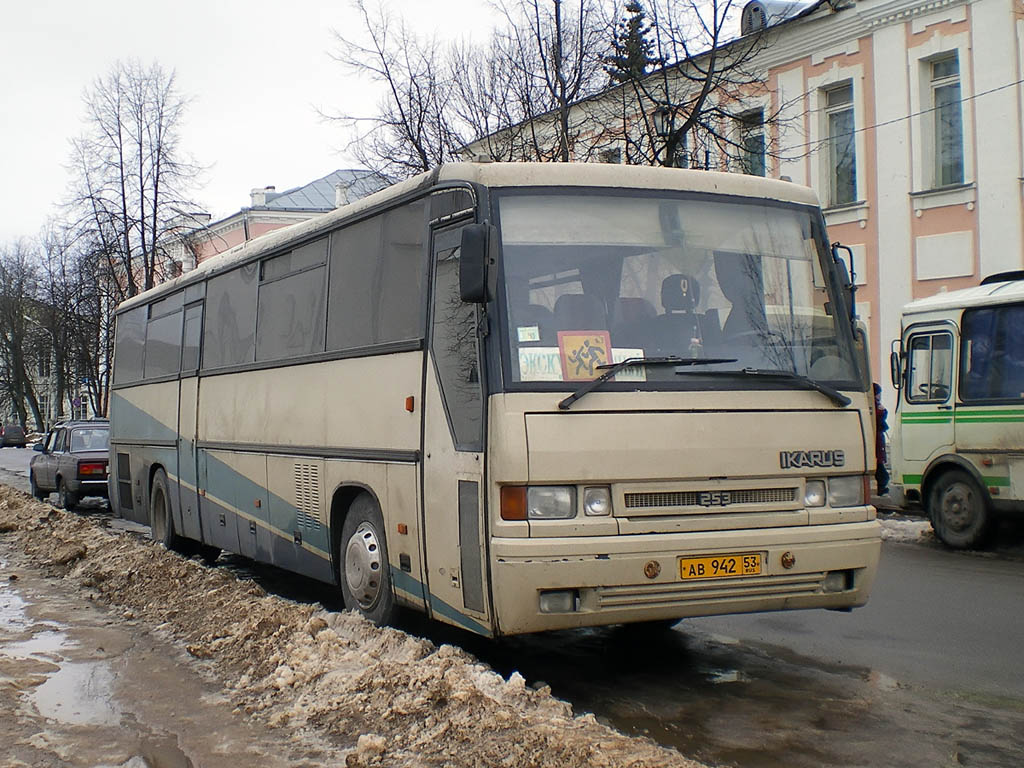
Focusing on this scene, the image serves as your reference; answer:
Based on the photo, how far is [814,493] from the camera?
6.57 metres

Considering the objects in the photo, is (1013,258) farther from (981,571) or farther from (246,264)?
(246,264)

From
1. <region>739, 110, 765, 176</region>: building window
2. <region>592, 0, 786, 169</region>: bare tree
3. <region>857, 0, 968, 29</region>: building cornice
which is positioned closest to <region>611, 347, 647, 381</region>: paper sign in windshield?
<region>592, 0, 786, 169</region>: bare tree

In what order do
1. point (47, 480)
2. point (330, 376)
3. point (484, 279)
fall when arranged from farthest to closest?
point (47, 480) → point (330, 376) → point (484, 279)

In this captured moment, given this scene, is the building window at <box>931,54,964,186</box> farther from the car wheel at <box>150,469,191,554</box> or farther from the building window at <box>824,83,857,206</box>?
the car wheel at <box>150,469,191,554</box>

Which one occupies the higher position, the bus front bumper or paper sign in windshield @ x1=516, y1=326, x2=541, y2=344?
paper sign in windshield @ x1=516, y1=326, x2=541, y2=344

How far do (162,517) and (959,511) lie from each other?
8.67m

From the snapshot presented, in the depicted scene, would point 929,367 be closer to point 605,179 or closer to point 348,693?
point 605,179

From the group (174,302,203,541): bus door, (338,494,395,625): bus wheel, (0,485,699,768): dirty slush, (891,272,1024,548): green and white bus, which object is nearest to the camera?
(0,485,699,768): dirty slush

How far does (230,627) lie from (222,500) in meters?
3.20

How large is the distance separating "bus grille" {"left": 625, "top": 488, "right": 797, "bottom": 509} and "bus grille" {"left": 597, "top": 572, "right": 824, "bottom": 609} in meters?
0.40

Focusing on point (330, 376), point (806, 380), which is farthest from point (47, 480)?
point (806, 380)

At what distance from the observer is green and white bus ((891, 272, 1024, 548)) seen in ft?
41.9

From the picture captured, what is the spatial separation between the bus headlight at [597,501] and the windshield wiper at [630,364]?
1.41 feet

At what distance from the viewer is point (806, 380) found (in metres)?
6.60
